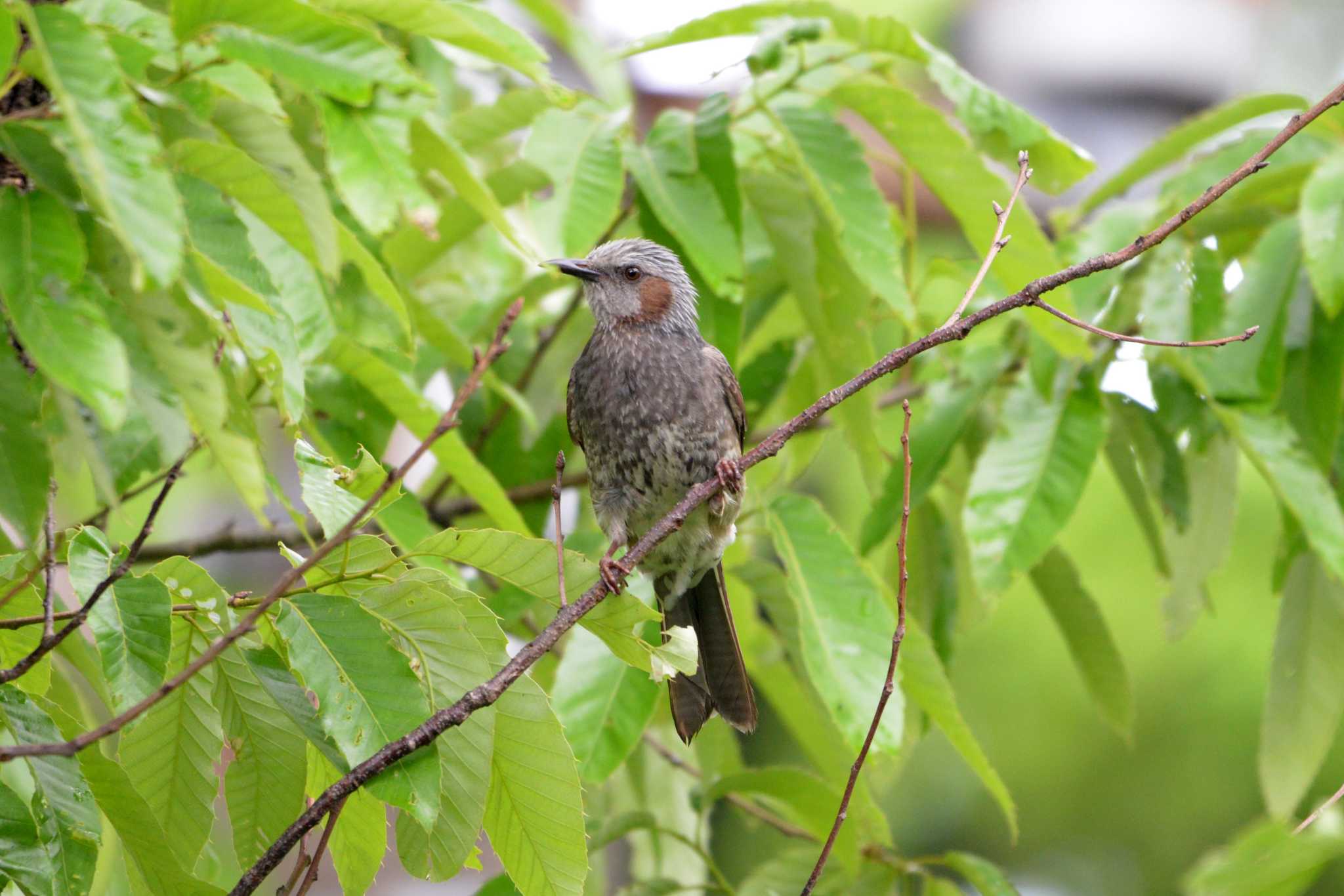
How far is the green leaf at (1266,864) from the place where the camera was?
121 centimetres

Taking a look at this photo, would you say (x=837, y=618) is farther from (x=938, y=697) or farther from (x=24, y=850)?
(x=24, y=850)

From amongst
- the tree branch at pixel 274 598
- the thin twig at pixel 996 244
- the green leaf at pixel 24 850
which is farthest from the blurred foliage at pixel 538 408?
the thin twig at pixel 996 244

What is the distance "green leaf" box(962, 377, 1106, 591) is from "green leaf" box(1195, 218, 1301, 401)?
29 cm

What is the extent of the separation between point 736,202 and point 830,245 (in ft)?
1.18

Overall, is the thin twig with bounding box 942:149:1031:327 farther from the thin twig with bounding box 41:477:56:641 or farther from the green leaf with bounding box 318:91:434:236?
the thin twig with bounding box 41:477:56:641

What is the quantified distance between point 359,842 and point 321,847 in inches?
4.6

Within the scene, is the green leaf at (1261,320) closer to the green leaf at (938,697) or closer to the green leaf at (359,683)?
the green leaf at (938,697)

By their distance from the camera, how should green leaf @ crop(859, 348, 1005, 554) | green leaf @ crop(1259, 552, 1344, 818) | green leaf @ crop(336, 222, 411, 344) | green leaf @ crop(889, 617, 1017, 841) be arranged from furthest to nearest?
green leaf @ crop(859, 348, 1005, 554)
green leaf @ crop(1259, 552, 1344, 818)
green leaf @ crop(889, 617, 1017, 841)
green leaf @ crop(336, 222, 411, 344)

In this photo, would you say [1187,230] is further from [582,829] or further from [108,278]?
[108,278]

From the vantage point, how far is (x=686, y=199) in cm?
288

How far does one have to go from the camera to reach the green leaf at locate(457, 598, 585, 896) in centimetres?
193

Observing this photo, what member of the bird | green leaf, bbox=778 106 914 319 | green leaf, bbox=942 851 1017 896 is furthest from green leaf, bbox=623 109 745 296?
green leaf, bbox=942 851 1017 896

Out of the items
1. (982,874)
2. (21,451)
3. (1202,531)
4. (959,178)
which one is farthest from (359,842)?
(1202,531)

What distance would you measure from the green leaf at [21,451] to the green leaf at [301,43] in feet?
1.82
